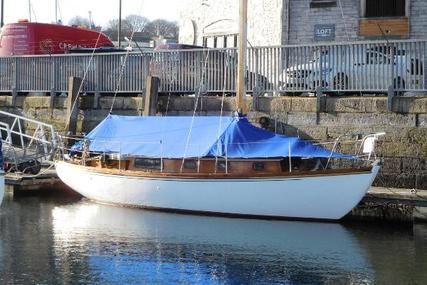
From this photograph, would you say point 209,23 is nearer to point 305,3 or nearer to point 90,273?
point 305,3

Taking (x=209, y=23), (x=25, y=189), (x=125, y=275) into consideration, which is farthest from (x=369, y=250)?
(x=209, y=23)

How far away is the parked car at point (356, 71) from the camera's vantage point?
1853 centimetres

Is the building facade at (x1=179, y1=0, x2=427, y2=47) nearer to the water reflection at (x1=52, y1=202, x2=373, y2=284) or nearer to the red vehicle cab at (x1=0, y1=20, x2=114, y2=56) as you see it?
the red vehicle cab at (x1=0, y1=20, x2=114, y2=56)

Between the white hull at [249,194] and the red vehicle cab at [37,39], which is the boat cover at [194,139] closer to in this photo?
the white hull at [249,194]

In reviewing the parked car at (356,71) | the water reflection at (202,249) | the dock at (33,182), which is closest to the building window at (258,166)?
the water reflection at (202,249)

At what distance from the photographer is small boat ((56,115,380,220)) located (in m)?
16.6

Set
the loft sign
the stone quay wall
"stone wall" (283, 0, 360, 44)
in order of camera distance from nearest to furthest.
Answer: the stone quay wall, "stone wall" (283, 0, 360, 44), the loft sign

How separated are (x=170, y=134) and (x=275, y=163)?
10.2 ft

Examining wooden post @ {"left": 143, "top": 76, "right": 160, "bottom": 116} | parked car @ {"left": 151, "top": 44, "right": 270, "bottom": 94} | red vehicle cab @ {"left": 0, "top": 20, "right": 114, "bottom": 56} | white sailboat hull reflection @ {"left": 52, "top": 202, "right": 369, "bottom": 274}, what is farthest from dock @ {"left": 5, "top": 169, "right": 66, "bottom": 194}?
red vehicle cab @ {"left": 0, "top": 20, "right": 114, "bottom": 56}

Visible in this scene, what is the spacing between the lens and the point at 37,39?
2886 cm

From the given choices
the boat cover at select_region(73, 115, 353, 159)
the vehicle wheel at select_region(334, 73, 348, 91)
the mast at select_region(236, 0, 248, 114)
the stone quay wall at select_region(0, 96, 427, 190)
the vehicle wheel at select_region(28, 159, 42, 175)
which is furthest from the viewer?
the vehicle wheel at select_region(28, 159, 42, 175)

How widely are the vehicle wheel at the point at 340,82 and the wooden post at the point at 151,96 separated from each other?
550 centimetres

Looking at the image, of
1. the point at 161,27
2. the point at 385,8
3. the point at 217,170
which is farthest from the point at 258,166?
the point at 161,27

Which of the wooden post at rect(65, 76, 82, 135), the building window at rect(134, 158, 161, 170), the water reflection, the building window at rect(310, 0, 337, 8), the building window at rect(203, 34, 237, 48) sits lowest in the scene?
the water reflection
